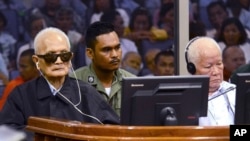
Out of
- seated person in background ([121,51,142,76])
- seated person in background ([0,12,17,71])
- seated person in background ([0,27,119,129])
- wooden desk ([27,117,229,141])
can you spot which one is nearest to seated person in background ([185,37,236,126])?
seated person in background ([0,27,119,129])

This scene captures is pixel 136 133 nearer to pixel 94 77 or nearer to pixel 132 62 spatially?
pixel 94 77

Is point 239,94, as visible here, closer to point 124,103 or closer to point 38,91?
point 124,103

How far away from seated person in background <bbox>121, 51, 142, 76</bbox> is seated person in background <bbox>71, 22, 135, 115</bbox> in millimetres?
792

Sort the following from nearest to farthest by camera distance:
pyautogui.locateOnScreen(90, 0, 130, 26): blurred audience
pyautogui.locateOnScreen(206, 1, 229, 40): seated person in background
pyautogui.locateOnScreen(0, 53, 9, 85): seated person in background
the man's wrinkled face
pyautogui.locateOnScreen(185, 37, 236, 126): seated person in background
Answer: pyautogui.locateOnScreen(185, 37, 236, 126): seated person in background, the man's wrinkled face, pyautogui.locateOnScreen(0, 53, 9, 85): seated person in background, pyautogui.locateOnScreen(90, 0, 130, 26): blurred audience, pyautogui.locateOnScreen(206, 1, 229, 40): seated person in background

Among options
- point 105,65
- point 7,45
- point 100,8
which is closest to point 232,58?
point 100,8

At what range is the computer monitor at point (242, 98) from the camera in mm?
3723

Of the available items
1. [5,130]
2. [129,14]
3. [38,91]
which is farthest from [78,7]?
[5,130]

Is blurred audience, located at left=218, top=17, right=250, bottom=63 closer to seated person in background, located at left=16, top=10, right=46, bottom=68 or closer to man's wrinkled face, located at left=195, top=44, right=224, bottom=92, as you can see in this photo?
seated person in background, located at left=16, top=10, right=46, bottom=68

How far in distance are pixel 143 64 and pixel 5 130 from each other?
13.6 feet

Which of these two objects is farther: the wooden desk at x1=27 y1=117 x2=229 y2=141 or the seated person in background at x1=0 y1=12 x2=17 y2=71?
the seated person in background at x1=0 y1=12 x2=17 y2=71

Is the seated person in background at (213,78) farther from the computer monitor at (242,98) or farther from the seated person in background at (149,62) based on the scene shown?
the seated person in background at (149,62)

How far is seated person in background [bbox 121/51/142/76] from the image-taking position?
239 inches

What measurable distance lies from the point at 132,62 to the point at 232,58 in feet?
2.97

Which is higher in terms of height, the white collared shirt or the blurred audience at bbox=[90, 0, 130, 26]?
the blurred audience at bbox=[90, 0, 130, 26]
